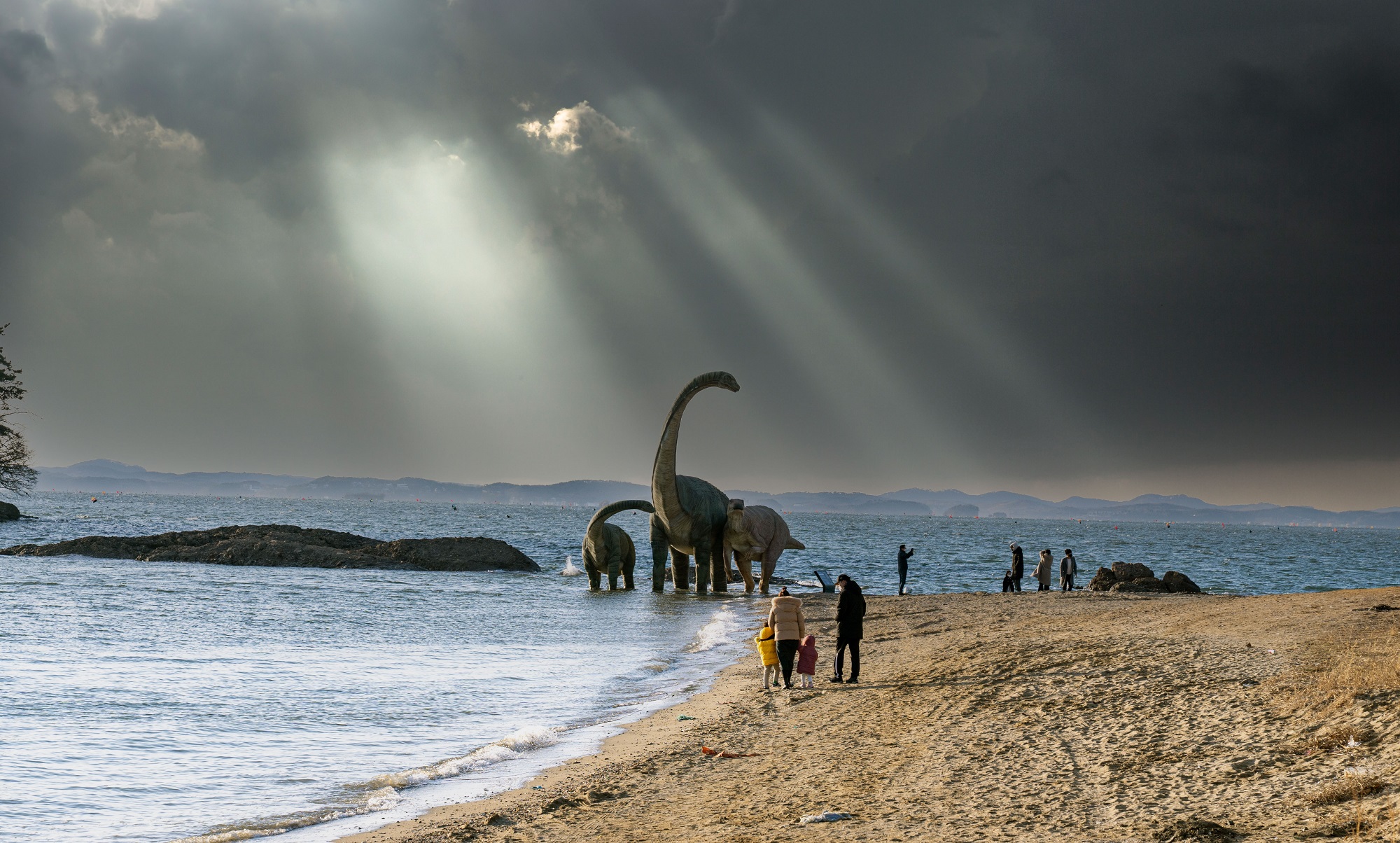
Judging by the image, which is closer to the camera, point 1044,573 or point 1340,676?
point 1340,676

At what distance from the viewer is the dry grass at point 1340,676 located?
7793 mm

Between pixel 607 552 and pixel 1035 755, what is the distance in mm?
24444

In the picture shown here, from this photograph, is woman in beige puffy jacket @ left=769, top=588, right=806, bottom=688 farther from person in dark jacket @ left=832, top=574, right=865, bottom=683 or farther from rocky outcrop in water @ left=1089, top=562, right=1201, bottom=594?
rocky outcrop in water @ left=1089, top=562, right=1201, bottom=594

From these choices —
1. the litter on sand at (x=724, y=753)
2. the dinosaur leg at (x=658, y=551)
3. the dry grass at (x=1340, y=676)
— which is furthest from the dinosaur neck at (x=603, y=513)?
the dry grass at (x=1340, y=676)

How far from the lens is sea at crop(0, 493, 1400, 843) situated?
8367 mm

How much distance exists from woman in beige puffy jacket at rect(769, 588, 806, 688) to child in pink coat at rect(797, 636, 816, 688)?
Answer: 3.7 inches

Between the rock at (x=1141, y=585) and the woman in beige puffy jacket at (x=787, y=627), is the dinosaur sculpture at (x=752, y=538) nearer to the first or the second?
the rock at (x=1141, y=585)

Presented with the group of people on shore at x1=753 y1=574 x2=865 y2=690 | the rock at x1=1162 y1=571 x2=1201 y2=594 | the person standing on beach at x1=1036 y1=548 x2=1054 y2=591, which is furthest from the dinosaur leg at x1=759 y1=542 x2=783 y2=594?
the group of people on shore at x1=753 y1=574 x2=865 y2=690

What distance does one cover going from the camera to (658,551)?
29.8m

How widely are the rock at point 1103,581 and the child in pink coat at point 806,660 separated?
19.1 metres

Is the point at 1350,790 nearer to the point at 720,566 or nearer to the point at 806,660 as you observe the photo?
the point at 806,660

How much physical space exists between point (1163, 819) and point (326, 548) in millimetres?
40267

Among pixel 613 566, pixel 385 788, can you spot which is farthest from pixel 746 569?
pixel 385 788

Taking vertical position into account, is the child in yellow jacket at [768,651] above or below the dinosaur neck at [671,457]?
below
